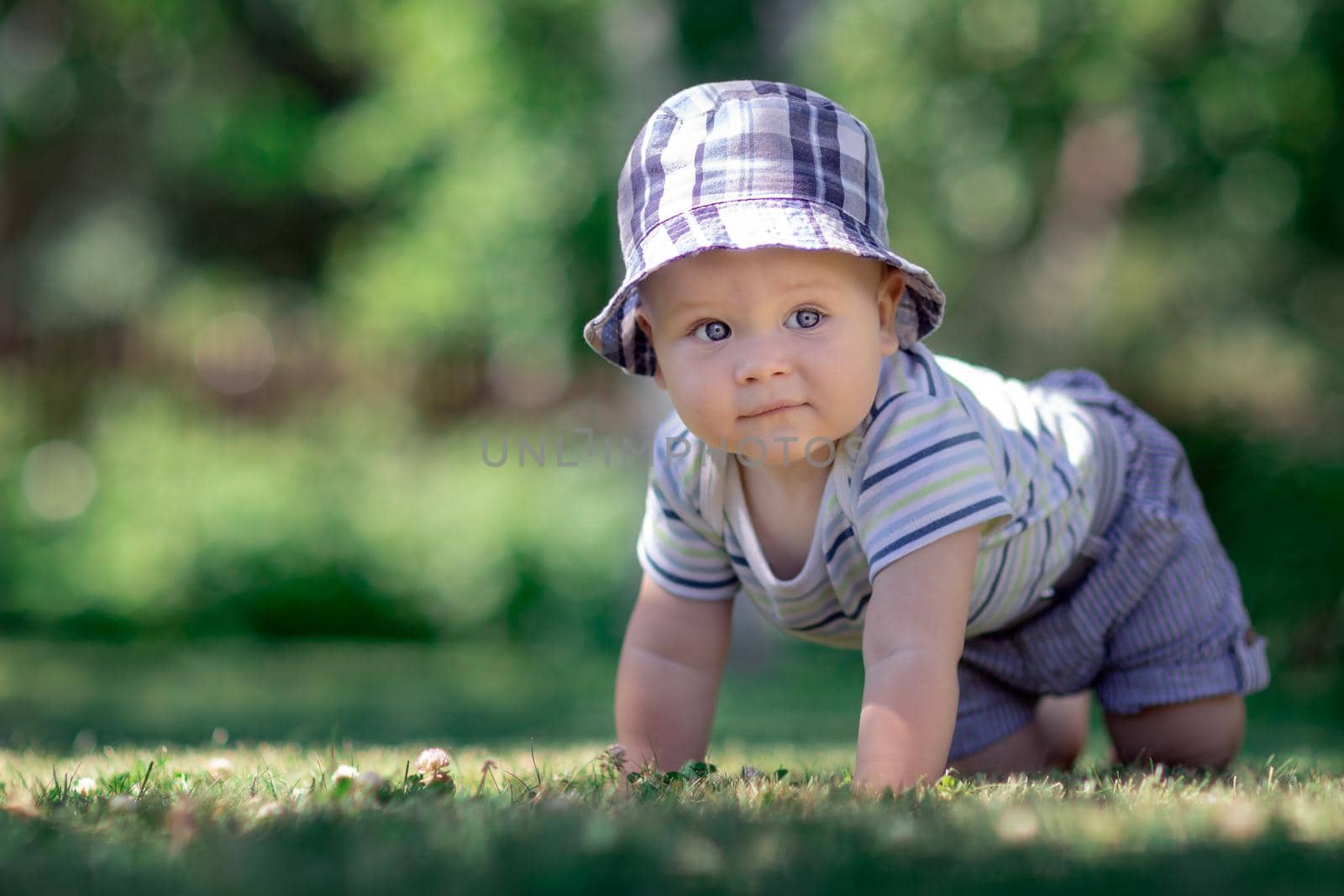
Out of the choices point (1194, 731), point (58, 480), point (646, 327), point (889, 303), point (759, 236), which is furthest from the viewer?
point (58, 480)

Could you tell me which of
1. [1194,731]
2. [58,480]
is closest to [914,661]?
[1194,731]

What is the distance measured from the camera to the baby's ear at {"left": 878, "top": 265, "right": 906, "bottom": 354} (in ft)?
8.36

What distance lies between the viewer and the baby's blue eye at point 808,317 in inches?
94.0

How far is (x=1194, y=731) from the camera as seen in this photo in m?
3.03

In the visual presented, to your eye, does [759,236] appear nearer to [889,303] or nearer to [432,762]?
[889,303]

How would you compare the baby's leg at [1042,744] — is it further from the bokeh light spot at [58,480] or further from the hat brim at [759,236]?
the bokeh light spot at [58,480]

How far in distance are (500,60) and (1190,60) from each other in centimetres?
435

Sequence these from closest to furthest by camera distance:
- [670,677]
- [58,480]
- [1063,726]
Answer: [670,677]
[1063,726]
[58,480]

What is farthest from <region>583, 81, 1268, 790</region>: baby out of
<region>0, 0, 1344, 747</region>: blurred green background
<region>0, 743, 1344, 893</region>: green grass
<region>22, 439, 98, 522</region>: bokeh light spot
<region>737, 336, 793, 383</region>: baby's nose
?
<region>22, 439, 98, 522</region>: bokeh light spot

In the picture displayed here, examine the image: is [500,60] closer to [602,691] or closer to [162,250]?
[602,691]

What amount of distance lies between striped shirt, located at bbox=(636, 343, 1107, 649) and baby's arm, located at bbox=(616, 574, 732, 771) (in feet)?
0.17

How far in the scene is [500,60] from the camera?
29.4ft

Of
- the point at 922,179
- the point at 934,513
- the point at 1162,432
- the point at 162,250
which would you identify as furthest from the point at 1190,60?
the point at 162,250

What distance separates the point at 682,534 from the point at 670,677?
0.30m
